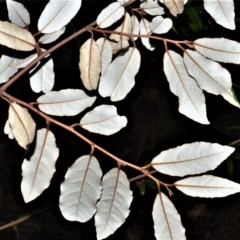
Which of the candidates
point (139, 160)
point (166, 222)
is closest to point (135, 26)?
point (166, 222)

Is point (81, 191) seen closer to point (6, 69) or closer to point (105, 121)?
point (105, 121)

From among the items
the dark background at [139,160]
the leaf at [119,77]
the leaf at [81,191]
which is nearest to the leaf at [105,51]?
the leaf at [119,77]

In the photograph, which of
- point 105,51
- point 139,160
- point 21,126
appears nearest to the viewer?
point 21,126

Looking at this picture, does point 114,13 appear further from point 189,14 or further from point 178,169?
point 189,14

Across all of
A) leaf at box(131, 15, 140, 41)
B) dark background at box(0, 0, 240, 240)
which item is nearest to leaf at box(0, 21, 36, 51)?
leaf at box(131, 15, 140, 41)

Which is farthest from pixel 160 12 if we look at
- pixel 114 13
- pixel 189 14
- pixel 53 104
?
pixel 189 14
